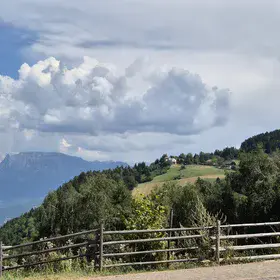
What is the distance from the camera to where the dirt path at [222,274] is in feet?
37.8

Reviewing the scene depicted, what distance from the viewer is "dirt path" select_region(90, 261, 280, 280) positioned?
454 inches

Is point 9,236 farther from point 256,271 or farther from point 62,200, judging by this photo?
point 256,271

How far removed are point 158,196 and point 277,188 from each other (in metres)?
28.7

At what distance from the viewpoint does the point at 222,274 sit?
1187cm

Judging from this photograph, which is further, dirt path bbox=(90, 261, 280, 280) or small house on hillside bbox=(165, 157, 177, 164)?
small house on hillside bbox=(165, 157, 177, 164)

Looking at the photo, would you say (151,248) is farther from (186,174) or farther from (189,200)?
(186,174)

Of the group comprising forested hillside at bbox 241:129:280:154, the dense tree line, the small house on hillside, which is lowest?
the dense tree line

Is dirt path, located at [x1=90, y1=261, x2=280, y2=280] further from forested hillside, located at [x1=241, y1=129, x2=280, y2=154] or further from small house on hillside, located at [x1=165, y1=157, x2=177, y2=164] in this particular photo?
small house on hillside, located at [x1=165, y1=157, x2=177, y2=164]

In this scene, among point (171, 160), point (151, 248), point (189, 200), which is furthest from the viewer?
point (171, 160)

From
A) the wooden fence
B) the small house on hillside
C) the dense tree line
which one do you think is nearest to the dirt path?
the wooden fence

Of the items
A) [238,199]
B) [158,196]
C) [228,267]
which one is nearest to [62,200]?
[238,199]

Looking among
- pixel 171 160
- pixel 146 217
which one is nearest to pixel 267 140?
pixel 171 160

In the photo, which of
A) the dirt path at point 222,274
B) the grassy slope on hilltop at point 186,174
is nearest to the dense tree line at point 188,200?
the dirt path at point 222,274

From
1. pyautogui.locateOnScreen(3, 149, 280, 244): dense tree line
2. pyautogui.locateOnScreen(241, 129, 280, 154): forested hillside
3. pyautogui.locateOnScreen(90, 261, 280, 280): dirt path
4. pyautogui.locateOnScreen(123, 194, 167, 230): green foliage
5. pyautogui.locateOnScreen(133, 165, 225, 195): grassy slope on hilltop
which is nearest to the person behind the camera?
pyautogui.locateOnScreen(90, 261, 280, 280): dirt path
